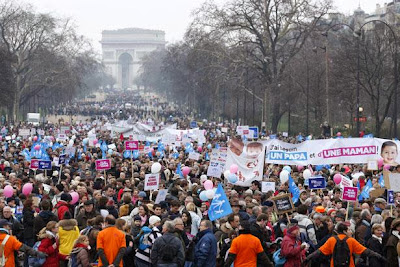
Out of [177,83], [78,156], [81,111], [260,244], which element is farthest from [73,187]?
[81,111]

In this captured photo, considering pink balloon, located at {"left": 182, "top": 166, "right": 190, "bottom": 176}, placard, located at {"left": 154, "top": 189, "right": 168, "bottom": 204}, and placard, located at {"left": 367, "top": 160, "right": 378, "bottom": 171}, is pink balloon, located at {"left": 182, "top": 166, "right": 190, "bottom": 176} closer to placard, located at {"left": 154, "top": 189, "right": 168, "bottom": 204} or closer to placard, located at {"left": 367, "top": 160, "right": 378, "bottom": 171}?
placard, located at {"left": 367, "top": 160, "right": 378, "bottom": 171}

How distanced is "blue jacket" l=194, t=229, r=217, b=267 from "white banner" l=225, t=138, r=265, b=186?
344 inches

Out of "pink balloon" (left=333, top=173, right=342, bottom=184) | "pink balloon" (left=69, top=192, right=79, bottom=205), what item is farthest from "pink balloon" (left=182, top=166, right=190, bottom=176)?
"pink balloon" (left=69, top=192, right=79, bottom=205)

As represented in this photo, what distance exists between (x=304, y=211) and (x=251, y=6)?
150 feet

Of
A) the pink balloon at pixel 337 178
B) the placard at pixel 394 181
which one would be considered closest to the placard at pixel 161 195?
the placard at pixel 394 181

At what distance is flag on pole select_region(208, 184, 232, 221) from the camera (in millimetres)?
13266

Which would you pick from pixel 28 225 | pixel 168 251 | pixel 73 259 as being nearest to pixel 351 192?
pixel 168 251

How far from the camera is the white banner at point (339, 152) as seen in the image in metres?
20.9

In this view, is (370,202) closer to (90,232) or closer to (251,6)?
(90,232)

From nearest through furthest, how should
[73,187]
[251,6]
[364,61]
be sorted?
[73,187]
[364,61]
[251,6]

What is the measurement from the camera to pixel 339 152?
21.4 metres

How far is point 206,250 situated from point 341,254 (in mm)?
1599

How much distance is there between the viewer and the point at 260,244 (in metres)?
11.7

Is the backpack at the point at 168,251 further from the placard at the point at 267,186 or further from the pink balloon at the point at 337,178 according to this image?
the pink balloon at the point at 337,178
